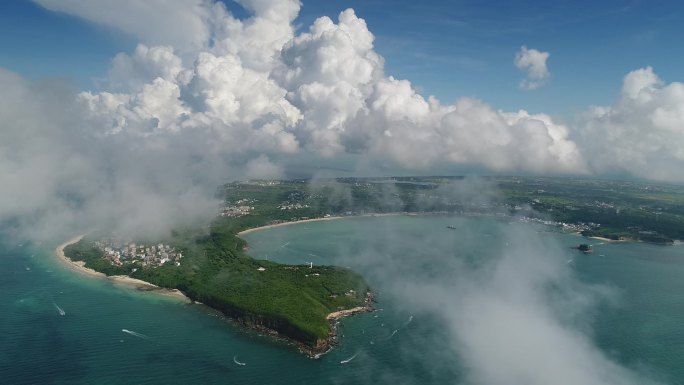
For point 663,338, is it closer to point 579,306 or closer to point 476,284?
point 579,306

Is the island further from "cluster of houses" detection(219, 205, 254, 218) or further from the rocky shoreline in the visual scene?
"cluster of houses" detection(219, 205, 254, 218)

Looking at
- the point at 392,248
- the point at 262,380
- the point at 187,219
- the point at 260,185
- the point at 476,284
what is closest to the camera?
the point at 262,380

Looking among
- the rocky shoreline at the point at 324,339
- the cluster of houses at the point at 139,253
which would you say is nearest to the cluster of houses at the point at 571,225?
the rocky shoreline at the point at 324,339

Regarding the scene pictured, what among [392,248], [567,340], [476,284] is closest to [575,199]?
[392,248]

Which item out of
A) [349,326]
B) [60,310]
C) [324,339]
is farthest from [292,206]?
[324,339]

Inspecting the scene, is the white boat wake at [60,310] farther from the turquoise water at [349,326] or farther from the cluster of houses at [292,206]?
the cluster of houses at [292,206]
